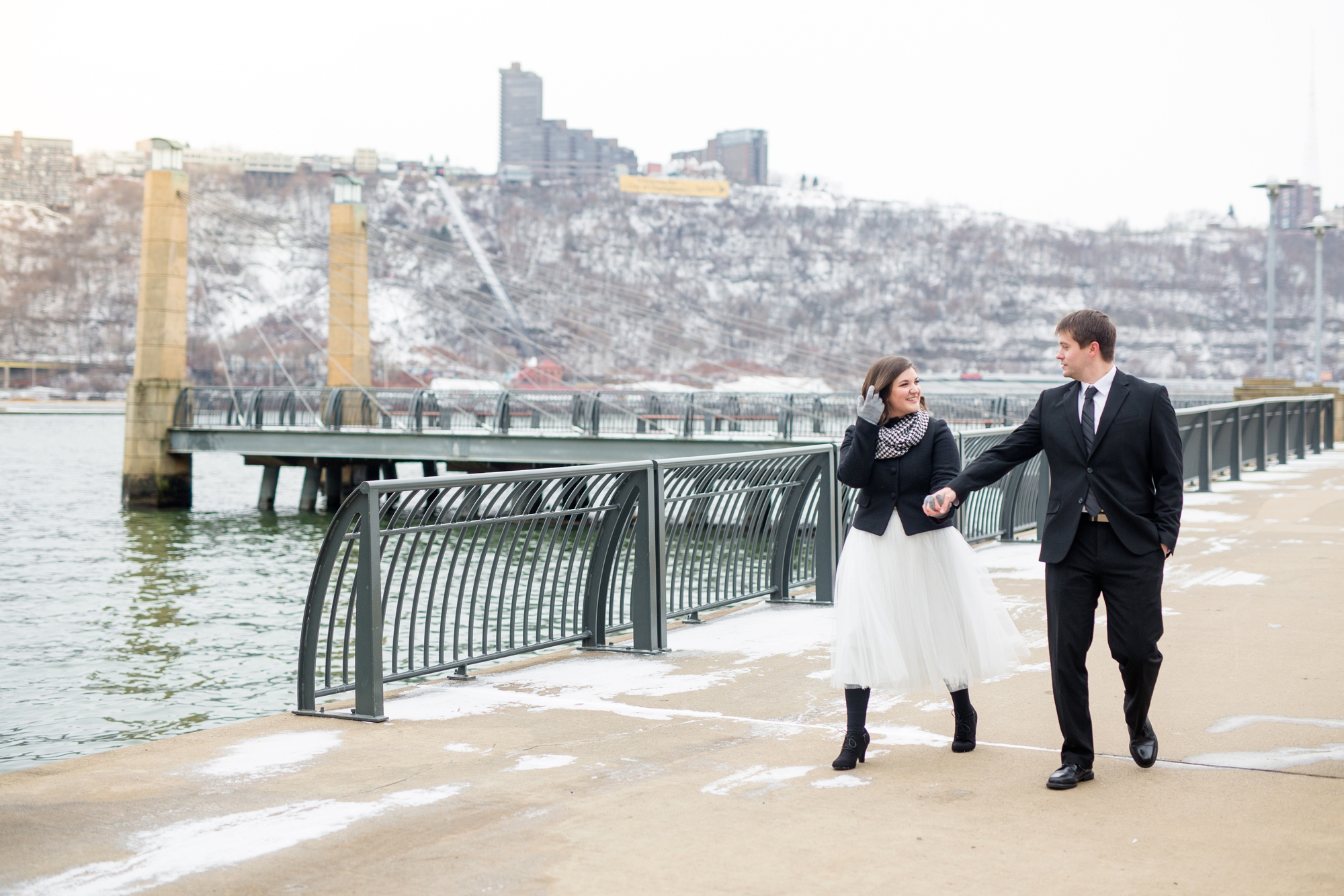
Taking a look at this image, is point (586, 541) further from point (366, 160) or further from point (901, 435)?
point (366, 160)

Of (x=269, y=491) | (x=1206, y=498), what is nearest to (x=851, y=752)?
(x=1206, y=498)

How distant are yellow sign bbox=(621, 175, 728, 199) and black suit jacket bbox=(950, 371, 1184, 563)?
174200 mm

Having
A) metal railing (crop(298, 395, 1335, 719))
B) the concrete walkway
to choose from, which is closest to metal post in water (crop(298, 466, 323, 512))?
metal railing (crop(298, 395, 1335, 719))

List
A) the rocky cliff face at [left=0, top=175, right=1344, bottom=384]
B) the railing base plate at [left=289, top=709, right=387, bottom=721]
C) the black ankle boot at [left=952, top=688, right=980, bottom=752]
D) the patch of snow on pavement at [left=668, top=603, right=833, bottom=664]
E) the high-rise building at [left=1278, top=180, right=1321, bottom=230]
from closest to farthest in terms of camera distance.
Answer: the black ankle boot at [left=952, top=688, right=980, bottom=752] < the railing base plate at [left=289, top=709, right=387, bottom=721] < the patch of snow on pavement at [left=668, top=603, right=833, bottom=664] < the rocky cliff face at [left=0, top=175, right=1344, bottom=384] < the high-rise building at [left=1278, top=180, right=1321, bottom=230]

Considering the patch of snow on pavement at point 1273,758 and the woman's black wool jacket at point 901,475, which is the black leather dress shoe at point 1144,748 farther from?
the woman's black wool jacket at point 901,475

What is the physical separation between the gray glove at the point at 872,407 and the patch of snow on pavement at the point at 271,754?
2605 millimetres

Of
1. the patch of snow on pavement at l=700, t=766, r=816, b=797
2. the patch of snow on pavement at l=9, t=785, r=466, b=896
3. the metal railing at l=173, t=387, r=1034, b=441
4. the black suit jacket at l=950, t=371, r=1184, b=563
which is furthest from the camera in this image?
the metal railing at l=173, t=387, r=1034, b=441

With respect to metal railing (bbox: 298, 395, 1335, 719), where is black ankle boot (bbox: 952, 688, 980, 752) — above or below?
below

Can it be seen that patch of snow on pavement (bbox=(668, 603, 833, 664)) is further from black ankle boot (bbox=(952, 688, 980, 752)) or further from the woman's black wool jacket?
the woman's black wool jacket

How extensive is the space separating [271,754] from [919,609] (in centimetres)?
269

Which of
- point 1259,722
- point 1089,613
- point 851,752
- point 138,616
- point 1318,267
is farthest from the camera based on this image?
point 1318,267

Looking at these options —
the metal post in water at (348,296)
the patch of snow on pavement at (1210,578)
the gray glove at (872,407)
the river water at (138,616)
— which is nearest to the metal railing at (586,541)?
the gray glove at (872,407)

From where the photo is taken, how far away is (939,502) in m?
4.86

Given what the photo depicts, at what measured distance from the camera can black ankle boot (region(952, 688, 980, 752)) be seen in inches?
205
